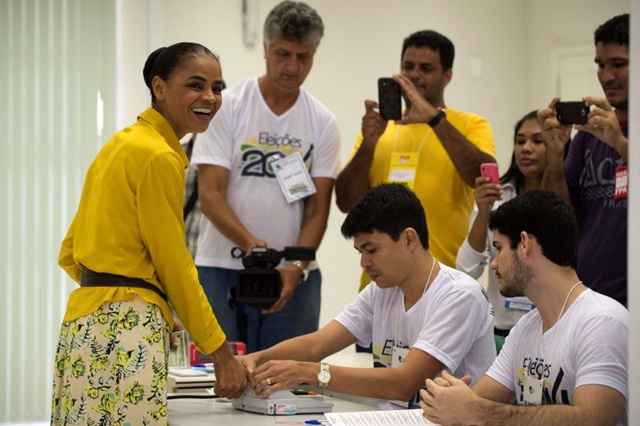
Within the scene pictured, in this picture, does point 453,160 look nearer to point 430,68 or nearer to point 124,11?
point 430,68

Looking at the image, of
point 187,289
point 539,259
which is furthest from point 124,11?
point 539,259

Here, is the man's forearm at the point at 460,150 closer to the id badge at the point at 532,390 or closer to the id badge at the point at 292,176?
the id badge at the point at 292,176

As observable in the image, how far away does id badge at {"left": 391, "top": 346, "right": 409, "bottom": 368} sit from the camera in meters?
3.06

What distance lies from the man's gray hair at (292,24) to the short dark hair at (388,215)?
1.18 meters

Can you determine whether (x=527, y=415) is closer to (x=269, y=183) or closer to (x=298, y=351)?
(x=298, y=351)

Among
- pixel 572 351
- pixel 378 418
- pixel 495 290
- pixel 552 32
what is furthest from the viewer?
pixel 552 32

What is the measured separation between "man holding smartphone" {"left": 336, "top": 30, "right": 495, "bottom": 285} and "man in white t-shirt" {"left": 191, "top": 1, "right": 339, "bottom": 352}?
7.5 inches

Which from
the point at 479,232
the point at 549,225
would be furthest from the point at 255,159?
the point at 549,225

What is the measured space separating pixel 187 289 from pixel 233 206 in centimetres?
150

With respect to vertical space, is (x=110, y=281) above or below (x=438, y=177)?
below

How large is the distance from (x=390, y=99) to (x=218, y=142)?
2.39 feet

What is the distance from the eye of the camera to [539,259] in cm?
255

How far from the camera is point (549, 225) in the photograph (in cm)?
254

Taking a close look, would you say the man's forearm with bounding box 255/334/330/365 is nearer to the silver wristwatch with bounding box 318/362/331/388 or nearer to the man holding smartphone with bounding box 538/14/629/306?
the silver wristwatch with bounding box 318/362/331/388
